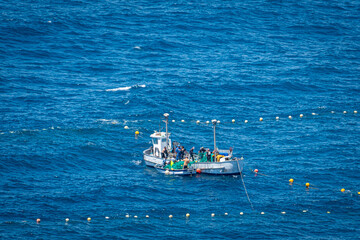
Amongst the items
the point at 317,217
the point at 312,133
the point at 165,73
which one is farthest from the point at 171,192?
the point at 165,73

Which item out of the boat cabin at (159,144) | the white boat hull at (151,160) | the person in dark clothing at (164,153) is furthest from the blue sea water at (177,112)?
the boat cabin at (159,144)

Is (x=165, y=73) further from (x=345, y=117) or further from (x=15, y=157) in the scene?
(x=15, y=157)

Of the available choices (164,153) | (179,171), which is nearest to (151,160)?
(164,153)

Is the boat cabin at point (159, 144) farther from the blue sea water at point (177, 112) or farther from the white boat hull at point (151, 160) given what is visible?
the blue sea water at point (177, 112)

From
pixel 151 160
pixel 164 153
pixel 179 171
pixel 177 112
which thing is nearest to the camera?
pixel 179 171

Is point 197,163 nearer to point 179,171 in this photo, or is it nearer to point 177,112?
point 179,171

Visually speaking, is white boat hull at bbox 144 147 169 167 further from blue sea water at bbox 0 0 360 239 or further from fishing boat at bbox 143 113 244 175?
blue sea water at bbox 0 0 360 239
